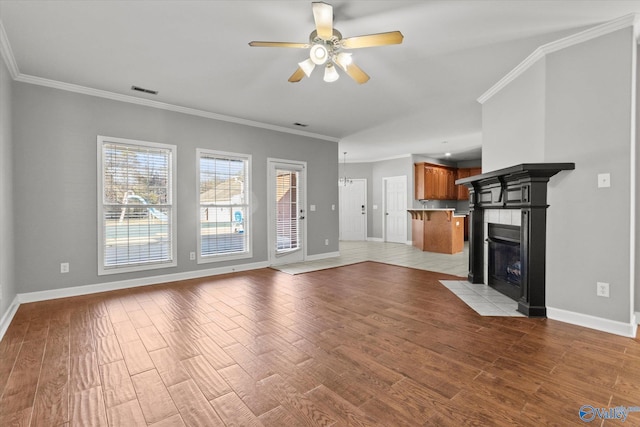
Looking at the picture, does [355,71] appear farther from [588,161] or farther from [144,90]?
[144,90]

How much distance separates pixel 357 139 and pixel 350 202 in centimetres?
351

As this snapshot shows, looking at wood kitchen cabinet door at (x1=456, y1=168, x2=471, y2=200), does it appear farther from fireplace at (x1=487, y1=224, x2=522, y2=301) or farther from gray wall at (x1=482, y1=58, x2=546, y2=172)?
fireplace at (x1=487, y1=224, x2=522, y2=301)

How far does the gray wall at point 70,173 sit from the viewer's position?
3516mm

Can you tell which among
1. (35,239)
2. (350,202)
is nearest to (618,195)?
(35,239)

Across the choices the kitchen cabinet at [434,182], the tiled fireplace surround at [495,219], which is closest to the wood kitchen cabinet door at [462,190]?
the kitchen cabinet at [434,182]

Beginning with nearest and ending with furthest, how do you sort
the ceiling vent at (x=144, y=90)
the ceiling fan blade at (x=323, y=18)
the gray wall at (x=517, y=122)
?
the ceiling fan blade at (x=323, y=18), the gray wall at (x=517, y=122), the ceiling vent at (x=144, y=90)

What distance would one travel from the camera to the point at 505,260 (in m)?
3.71

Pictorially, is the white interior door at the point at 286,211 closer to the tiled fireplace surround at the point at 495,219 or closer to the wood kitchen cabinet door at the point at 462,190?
the tiled fireplace surround at the point at 495,219

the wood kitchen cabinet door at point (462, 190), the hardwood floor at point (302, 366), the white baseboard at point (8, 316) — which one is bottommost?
the hardwood floor at point (302, 366)

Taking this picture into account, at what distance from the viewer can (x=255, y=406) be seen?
1654mm

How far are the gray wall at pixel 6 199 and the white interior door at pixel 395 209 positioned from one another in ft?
27.9

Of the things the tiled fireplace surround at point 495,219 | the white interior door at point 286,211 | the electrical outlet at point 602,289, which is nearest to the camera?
the electrical outlet at point 602,289

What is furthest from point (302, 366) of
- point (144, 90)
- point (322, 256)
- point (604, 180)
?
point (322, 256)

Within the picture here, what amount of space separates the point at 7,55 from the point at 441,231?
310 inches
